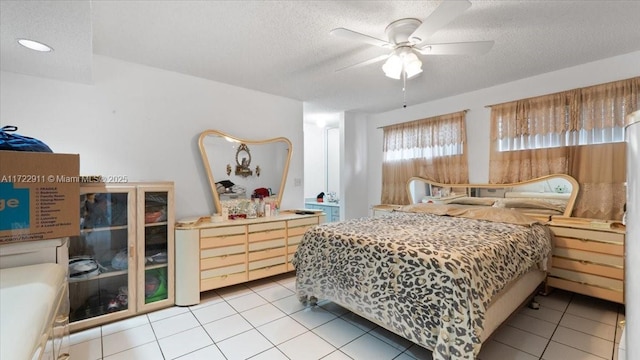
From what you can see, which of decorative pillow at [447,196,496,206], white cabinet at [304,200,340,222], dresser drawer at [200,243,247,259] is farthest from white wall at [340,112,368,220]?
dresser drawer at [200,243,247,259]

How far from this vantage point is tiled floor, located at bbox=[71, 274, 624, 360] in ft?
6.35

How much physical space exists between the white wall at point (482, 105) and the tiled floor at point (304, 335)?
1850 mm

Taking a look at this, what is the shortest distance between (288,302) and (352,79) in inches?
107

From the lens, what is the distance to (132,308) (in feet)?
8.05

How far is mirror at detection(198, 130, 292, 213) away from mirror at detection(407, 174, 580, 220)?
2.37 meters

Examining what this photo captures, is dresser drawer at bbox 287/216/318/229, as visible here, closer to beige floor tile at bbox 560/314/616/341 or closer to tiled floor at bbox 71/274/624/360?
tiled floor at bbox 71/274/624/360

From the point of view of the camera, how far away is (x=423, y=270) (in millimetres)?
1721

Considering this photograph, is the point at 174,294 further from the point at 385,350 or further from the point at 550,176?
the point at 550,176

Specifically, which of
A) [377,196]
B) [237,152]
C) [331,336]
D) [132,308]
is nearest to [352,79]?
[237,152]

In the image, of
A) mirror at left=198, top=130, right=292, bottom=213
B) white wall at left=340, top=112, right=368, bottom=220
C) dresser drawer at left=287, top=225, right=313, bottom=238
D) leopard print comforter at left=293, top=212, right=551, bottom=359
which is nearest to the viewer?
leopard print comforter at left=293, top=212, right=551, bottom=359

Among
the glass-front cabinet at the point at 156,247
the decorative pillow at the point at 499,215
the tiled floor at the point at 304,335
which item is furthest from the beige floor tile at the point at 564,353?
the glass-front cabinet at the point at 156,247

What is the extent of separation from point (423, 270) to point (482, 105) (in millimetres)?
3062

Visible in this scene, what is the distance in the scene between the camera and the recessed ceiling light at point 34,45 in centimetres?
183

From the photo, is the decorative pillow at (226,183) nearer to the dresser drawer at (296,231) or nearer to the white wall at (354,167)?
the dresser drawer at (296,231)
